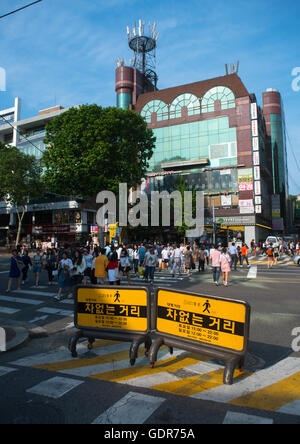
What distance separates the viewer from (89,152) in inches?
1049

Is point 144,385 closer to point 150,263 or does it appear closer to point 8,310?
point 8,310

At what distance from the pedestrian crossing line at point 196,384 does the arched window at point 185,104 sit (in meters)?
53.4

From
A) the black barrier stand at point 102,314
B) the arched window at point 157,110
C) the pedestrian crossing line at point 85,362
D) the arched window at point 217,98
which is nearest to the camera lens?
the pedestrian crossing line at point 85,362

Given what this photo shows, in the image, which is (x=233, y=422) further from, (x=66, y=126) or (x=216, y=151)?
(x=216, y=151)

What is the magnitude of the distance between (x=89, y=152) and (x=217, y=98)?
33.9 metres

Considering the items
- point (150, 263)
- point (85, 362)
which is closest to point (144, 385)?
point (85, 362)

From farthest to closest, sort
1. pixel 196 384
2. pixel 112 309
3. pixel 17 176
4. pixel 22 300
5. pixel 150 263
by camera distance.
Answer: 1. pixel 17 176
2. pixel 150 263
3. pixel 22 300
4. pixel 112 309
5. pixel 196 384

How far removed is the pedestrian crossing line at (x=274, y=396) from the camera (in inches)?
135

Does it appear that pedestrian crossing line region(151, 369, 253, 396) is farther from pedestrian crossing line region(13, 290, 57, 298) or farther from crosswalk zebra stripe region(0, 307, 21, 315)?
pedestrian crossing line region(13, 290, 57, 298)

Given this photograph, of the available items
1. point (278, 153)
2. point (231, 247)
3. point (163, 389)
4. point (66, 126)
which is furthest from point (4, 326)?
point (278, 153)

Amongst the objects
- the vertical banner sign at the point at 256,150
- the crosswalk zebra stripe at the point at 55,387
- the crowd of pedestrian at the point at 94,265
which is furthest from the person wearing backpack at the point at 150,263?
the vertical banner sign at the point at 256,150

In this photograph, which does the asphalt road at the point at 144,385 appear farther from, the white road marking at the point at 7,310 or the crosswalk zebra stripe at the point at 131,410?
the white road marking at the point at 7,310

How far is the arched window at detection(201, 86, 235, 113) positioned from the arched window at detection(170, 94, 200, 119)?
134 centimetres
